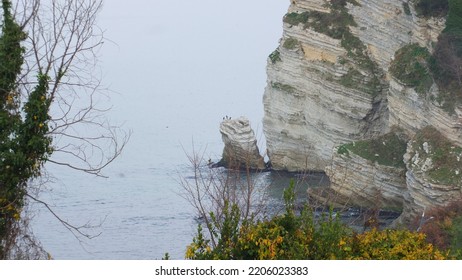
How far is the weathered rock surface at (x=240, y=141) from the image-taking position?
53.2 m

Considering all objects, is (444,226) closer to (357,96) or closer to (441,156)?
(441,156)

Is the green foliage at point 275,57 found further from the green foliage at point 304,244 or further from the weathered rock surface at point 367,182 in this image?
the green foliage at point 304,244

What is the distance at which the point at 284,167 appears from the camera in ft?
174

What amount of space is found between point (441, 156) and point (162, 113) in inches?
1590

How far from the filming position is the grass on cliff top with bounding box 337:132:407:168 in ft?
133

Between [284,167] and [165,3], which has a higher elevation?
[165,3]

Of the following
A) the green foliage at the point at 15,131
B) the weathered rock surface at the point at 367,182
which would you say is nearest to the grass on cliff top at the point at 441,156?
the weathered rock surface at the point at 367,182

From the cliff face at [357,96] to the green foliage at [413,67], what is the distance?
43mm

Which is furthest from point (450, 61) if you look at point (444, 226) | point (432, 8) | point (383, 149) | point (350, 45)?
point (350, 45)
